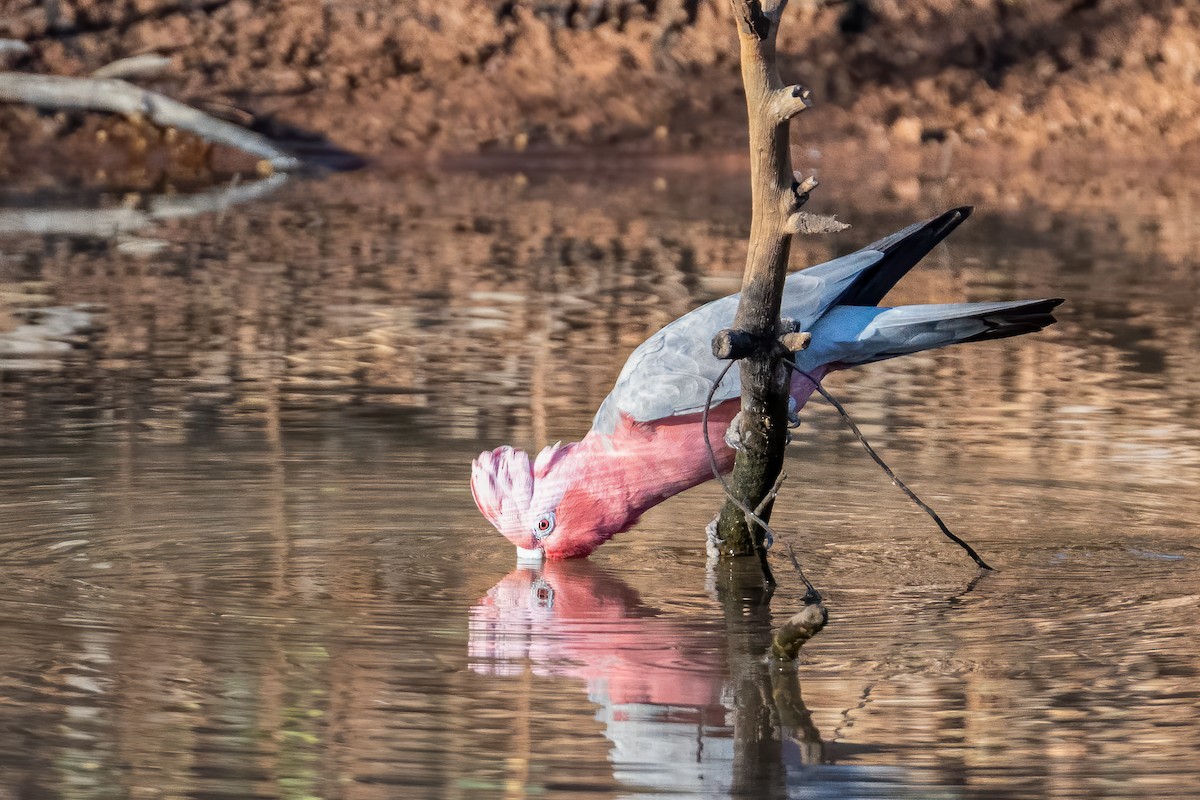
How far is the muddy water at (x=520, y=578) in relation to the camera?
14.0 ft

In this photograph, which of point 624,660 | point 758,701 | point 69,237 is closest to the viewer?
point 758,701

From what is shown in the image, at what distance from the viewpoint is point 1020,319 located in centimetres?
530

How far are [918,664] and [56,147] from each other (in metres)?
15.9

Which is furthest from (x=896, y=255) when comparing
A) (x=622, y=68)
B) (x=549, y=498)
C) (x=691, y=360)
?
(x=622, y=68)

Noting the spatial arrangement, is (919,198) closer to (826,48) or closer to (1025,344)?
(826,48)

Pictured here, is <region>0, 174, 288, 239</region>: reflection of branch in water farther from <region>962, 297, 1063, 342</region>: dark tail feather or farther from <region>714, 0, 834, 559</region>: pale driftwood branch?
<region>962, 297, 1063, 342</region>: dark tail feather

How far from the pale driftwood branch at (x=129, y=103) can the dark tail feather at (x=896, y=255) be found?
44.5 ft

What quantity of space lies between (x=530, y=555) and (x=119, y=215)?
33.4 feet

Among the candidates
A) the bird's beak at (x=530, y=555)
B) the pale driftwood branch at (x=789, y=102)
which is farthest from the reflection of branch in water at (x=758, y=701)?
the pale driftwood branch at (x=789, y=102)

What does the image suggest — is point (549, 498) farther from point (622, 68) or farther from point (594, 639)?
point (622, 68)

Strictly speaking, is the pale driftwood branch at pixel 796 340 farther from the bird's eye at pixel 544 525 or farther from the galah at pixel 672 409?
the bird's eye at pixel 544 525

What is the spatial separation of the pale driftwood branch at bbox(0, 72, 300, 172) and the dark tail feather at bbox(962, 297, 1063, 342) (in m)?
14.0

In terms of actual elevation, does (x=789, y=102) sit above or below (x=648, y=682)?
above

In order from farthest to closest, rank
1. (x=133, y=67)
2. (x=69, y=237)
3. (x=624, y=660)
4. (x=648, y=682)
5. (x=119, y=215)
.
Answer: (x=133, y=67), (x=119, y=215), (x=69, y=237), (x=624, y=660), (x=648, y=682)
